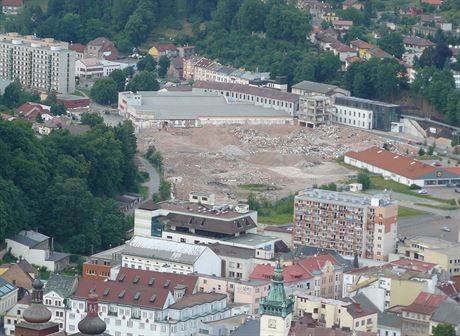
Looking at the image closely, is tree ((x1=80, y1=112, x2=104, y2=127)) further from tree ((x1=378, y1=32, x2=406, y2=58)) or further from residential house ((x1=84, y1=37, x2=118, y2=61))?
tree ((x1=378, y1=32, x2=406, y2=58))

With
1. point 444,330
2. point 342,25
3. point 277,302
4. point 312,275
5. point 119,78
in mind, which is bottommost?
point 119,78

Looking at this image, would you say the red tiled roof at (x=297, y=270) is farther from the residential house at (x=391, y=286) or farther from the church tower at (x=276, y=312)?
the church tower at (x=276, y=312)

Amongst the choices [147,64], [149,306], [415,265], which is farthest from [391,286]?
[147,64]

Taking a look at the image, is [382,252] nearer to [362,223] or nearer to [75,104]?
[362,223]

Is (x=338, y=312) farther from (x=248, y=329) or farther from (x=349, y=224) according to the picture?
(x=349, y=224)

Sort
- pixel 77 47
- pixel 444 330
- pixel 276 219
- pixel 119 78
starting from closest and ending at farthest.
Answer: pixel 444 330, pixel 276 219, pixel 119 78, pixel 77 47

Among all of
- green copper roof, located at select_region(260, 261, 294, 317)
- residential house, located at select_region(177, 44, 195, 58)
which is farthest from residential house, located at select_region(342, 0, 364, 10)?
green copper roof, located at select_region(260, 261, 294, 317)

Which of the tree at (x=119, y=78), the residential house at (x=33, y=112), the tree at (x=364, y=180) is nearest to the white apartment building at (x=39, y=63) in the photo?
the tree at (x=119, y=78)
